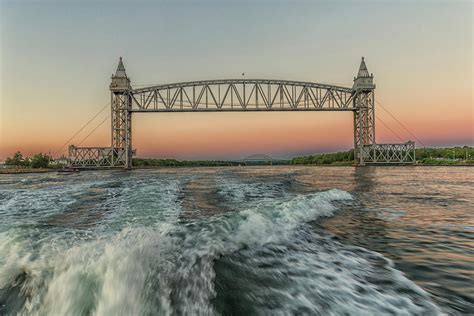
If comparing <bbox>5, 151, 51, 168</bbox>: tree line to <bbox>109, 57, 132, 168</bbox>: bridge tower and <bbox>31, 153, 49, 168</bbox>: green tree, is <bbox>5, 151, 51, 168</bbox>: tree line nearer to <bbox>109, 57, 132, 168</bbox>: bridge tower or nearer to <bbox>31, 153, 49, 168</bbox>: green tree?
<bbox>31, 153, 49, 168</bbox>: green tree

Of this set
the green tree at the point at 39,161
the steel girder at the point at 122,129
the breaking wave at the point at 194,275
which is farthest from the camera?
the green tree at the point at 39,161

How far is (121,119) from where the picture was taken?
168ft

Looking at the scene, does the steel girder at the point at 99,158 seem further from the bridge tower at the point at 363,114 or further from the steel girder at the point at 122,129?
the bridge tower at the point at 363,114

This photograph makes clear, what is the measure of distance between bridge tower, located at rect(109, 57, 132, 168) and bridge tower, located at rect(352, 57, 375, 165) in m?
44.2

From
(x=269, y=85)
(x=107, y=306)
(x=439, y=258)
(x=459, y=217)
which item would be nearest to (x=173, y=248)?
(x=107, y=306)

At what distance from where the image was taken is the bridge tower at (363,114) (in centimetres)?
5162

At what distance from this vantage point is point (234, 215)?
5.49m

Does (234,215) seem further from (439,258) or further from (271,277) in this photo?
(439,258)

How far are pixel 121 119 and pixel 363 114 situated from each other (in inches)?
1851

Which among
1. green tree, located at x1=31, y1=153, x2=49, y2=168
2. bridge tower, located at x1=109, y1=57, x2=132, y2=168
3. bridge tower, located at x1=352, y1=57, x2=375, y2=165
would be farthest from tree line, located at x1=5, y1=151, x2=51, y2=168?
bridge tower, located at x1=352, y1=57, x2=375, y2=165

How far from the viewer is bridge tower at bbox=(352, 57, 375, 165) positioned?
51625 millimetres

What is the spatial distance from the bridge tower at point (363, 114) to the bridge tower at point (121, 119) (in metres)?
44.2

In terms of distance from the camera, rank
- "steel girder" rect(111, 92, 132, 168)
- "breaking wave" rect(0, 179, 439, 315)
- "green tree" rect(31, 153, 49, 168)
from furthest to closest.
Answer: "green tree" rect(31, 153, 49, 168), "steel girder" rect(111, 92, 132, 168), "breaking wave" rect(0, 179, 439, 315)

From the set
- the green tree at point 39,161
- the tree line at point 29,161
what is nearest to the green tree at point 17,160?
the tree line at point 29,161
